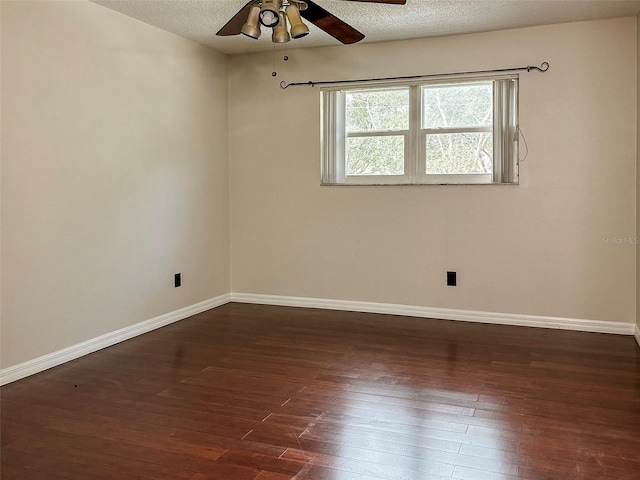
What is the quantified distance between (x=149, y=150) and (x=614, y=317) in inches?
144

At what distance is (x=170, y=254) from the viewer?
4.42 m

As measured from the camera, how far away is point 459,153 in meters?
4.49

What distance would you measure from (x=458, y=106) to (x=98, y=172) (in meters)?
2.77

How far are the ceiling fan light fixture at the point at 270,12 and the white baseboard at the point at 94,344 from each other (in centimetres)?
228

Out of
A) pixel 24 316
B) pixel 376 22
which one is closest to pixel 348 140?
pixel 376 22

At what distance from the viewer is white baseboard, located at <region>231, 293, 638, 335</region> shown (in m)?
4.12

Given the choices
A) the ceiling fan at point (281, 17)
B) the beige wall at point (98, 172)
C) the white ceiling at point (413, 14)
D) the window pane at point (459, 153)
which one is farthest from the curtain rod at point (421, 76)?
the ceiling fan at point (281, 17)

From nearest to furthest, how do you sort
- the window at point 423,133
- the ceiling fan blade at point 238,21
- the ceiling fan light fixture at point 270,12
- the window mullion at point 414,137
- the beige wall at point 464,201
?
the ceiling fan light fixture at point 270,12
the ceiling fan blade at point 238,21
the beige wall at point 464,201
the window at point 423,133
the window mullion at point 414,137

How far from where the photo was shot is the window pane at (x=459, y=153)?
4418 millimetres

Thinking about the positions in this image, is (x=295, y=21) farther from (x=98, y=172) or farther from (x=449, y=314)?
(x=449, y=314)

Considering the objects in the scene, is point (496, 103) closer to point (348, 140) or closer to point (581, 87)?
point (581, 87)

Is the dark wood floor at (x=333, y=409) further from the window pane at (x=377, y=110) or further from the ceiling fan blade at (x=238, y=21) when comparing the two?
the ceiling fan blade at (x=238, y=21)

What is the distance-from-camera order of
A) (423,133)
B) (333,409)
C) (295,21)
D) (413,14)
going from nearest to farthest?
(333,409)
(295,21)
(413,14)
(423,133)

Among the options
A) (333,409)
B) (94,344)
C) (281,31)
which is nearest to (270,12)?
(281,31)
